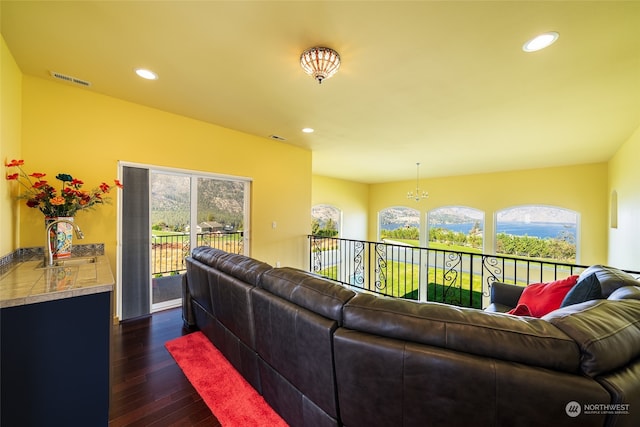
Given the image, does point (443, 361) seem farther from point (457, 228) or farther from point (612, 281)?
point (457, 228)

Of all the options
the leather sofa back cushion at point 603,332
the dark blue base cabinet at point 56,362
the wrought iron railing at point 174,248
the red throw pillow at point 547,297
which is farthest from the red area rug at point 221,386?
the red throw pillow at point 547,297

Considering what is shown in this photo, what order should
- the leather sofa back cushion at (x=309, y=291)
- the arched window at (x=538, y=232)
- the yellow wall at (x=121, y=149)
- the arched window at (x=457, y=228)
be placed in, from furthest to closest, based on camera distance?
the arched window at (x=457, y=228) < the arched window at (x=538, y=232) < the yellow wall at (x=121, y=149) < the leather sofa back cushion at (x=309, y=291)

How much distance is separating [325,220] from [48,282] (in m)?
6.49

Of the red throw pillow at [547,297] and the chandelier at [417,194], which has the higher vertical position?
the chandelier at [417,194]

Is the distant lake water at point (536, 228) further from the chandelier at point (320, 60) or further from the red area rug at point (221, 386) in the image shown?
the red area rug at point (221, 386)

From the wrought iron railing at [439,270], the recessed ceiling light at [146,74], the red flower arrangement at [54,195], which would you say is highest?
the recessed ceiling light at [146,74]

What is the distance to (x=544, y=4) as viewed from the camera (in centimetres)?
151

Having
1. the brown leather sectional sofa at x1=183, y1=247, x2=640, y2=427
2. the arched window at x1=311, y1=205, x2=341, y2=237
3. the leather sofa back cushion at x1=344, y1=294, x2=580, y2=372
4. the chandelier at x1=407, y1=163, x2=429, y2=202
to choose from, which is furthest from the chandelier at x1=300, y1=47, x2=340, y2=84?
the chandelier at x1=407, y1=163, x2=429, y2=202

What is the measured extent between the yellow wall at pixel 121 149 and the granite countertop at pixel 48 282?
3.36 ft

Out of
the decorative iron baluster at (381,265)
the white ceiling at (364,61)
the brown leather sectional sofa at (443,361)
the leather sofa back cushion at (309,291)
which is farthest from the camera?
the decorative iron baluster at (381,265)

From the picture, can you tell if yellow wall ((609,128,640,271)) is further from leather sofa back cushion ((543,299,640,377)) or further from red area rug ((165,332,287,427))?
red area rug ((165,332,287,427))

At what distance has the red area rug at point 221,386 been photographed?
163 centimetres

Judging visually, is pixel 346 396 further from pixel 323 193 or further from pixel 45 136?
pixel 323 193

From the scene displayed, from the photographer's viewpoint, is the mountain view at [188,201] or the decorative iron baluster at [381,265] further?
the decorative iron baluster at [381,265]
